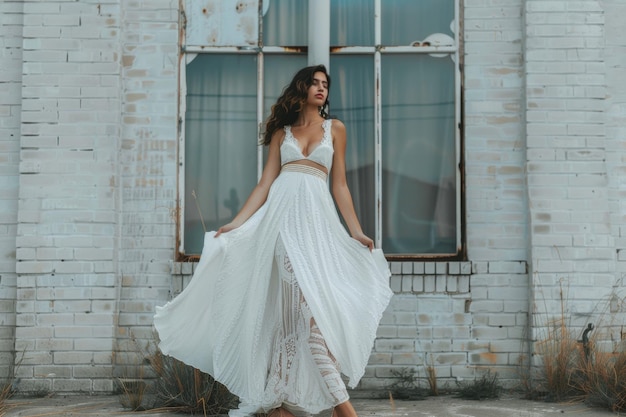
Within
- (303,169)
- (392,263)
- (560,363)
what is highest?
(303,169)

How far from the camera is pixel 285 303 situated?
4.82m

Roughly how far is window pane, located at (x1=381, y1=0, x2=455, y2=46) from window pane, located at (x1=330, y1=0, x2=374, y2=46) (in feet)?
0.33

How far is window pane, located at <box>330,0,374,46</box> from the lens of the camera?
6273 millimetres

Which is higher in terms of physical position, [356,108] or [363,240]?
[356,108]

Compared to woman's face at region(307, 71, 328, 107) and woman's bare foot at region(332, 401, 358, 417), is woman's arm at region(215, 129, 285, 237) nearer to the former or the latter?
woman's face at region(307, 71, 328, 107)

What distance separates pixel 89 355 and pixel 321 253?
6.76 feet

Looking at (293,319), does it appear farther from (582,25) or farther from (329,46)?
(582,25)

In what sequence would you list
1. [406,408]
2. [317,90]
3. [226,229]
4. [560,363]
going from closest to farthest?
[226,229]
[317,90]
[406,408]
[560,363]

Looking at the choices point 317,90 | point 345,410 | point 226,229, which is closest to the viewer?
point 345,410

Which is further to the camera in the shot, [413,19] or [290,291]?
[413,19]

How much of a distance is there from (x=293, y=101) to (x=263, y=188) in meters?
0.54

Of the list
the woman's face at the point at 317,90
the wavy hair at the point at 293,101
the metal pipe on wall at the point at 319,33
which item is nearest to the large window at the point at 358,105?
the metal pipe on wall at the point at 319,33

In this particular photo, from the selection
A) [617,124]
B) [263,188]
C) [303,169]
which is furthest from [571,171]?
[263,188]

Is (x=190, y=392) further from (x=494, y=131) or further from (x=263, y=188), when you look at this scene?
(x=494, y=131)
